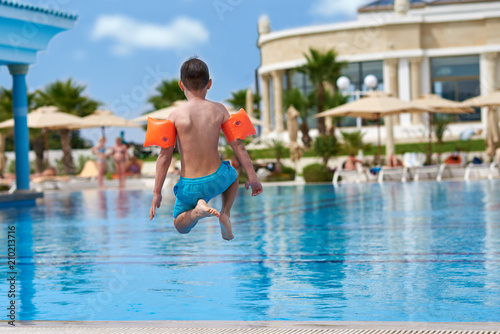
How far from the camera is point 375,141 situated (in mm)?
46594

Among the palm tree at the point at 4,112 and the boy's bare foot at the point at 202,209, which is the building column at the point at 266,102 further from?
the boy's bare foot at the point at 202,209

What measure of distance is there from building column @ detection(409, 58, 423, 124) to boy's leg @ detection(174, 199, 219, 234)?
44.0 metres

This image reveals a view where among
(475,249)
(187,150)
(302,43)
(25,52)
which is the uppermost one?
(302,43)

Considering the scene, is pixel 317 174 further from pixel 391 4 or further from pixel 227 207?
pixel 391 4

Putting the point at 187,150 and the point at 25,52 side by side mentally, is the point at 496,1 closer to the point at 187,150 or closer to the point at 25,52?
the point at 25,52

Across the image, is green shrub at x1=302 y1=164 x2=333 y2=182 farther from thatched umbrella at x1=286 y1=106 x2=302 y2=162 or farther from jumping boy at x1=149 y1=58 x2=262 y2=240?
jumping boy at x1=149 y1=58 x2=262 y2=240

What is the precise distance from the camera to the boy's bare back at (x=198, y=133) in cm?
495

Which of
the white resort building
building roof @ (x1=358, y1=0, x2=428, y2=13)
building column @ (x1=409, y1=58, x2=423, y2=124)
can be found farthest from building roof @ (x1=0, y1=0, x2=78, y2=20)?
building roof @ (x1=358, y1=0, x2=428, y2=13)

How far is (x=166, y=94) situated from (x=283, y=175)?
25342mm

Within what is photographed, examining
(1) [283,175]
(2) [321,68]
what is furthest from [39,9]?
(2) [321,68]

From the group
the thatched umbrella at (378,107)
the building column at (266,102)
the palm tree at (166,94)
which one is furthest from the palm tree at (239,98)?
the thatched umbrella at (378,107)

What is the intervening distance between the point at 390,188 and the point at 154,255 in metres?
12.8

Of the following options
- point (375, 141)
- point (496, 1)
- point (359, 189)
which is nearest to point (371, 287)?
point (359, 189)

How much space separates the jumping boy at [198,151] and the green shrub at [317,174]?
19979mm
